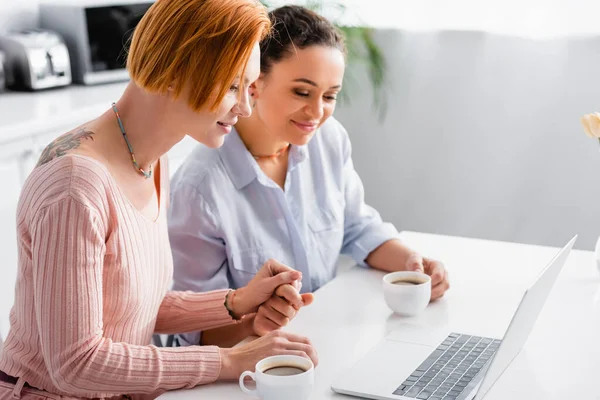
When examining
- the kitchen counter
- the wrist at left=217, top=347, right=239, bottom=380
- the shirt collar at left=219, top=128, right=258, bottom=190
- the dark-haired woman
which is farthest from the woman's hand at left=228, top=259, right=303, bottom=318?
the kitchen counter

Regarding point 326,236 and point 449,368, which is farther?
point 326,236

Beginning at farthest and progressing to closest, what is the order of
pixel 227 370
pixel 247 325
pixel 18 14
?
pixel 18 14 < pixel 247 325 < pixel 227 370

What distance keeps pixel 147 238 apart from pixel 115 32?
5.71 ft

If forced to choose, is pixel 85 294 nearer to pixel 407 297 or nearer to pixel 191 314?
pixel 191 314

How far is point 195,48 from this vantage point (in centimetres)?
120

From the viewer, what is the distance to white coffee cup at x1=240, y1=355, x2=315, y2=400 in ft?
3.58

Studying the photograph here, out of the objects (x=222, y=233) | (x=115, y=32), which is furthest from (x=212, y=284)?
(x=115, y=32)

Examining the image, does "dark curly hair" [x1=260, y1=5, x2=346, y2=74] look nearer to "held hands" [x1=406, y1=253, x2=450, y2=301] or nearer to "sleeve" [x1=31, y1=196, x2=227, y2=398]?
"held hands" [x1=406, y1=253, x2=450, y2=301]

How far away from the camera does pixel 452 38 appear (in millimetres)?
2961

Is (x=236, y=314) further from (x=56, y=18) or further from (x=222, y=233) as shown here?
(x=56, y=18)

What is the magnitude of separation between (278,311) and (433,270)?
35 cm

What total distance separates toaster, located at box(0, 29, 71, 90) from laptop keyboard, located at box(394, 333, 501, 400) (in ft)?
6.13

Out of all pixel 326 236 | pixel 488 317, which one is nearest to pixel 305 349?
pixel 488 317

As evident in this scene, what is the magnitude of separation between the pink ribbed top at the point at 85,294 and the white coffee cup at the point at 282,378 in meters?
0.08
